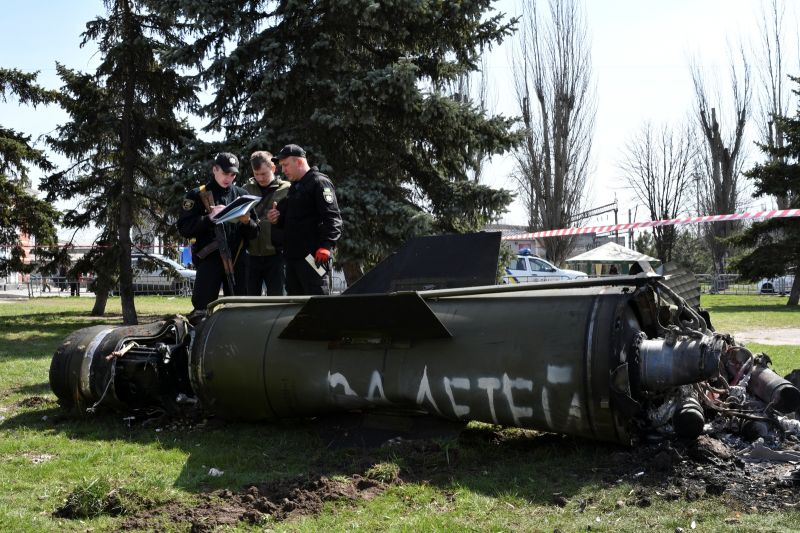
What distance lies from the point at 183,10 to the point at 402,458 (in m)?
9.53

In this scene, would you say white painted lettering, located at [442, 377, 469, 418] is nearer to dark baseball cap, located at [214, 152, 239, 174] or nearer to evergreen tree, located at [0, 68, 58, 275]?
dark baseball cap, located at [214, 152, 239, 174]

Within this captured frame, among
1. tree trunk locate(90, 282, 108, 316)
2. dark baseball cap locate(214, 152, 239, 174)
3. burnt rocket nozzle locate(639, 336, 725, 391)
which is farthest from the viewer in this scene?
tree trunk locate(90, 282, 108, 316)

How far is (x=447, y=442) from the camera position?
4453 millimetres

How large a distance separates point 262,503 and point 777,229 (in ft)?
75.4

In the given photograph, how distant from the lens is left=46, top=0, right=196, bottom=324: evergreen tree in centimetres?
1448

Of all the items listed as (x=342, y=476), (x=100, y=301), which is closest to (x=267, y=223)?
(x=342, y=476)

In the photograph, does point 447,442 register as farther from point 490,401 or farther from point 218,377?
point 218,377

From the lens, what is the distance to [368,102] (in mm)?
12016

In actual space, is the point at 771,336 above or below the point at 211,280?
below

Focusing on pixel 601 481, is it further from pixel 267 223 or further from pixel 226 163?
Result: pixel 226 163

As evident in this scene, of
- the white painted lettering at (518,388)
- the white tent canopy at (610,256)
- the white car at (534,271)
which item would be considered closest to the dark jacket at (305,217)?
the white painted lettering at (518,388)

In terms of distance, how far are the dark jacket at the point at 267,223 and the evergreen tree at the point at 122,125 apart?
25.4 ft

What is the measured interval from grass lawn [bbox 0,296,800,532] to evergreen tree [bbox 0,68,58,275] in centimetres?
989

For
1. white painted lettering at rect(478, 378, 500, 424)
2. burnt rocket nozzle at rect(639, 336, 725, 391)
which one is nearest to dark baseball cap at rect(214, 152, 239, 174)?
white painted lettering at rect(478, 378, 500, 424)
